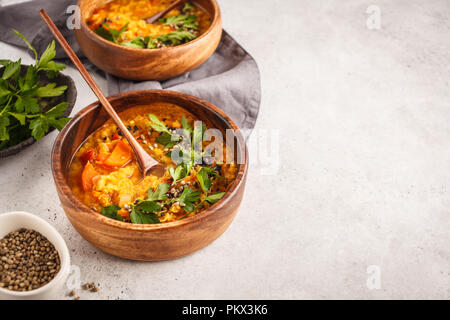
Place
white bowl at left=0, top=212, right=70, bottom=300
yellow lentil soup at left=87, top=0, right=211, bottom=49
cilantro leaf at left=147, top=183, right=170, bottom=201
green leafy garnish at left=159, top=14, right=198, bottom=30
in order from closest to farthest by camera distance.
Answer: white bowl at left=0, top=212, right=70, bottom=300, cilantro leaf at left=147, top=183, right=170, bottom=201, yellow lentil soup at left=87, top=0, right=211, bottom=49, green leafy garnish at left=159, top=14, right=198, bottom=30

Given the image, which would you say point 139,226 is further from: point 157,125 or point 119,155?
point 157,125

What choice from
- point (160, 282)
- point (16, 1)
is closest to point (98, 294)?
point (160, 282)

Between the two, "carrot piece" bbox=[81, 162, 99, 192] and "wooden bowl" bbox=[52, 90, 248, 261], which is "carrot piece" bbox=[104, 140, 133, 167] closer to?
"carrot piece" bbox=[81, 162, 99, 192]

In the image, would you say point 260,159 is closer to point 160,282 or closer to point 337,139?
point 337,139

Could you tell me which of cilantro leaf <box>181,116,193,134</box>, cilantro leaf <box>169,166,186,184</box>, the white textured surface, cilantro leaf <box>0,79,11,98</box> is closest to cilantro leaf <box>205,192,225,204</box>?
cilantro leaf <box>169,166,186,184</box>

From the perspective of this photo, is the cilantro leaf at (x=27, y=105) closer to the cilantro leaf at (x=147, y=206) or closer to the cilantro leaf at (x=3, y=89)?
the cilantro leaf at (x=3, y=89)

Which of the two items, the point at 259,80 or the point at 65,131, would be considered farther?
the point at 259,80

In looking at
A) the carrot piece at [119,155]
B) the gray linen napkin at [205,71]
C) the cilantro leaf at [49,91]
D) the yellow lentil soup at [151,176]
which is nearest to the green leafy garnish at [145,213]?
the yellow lentil soup at [151,176]

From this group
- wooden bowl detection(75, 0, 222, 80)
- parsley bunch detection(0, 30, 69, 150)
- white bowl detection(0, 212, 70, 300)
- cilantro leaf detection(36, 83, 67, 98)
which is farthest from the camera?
wooden bowl detection(75, 0, 222, 80)
